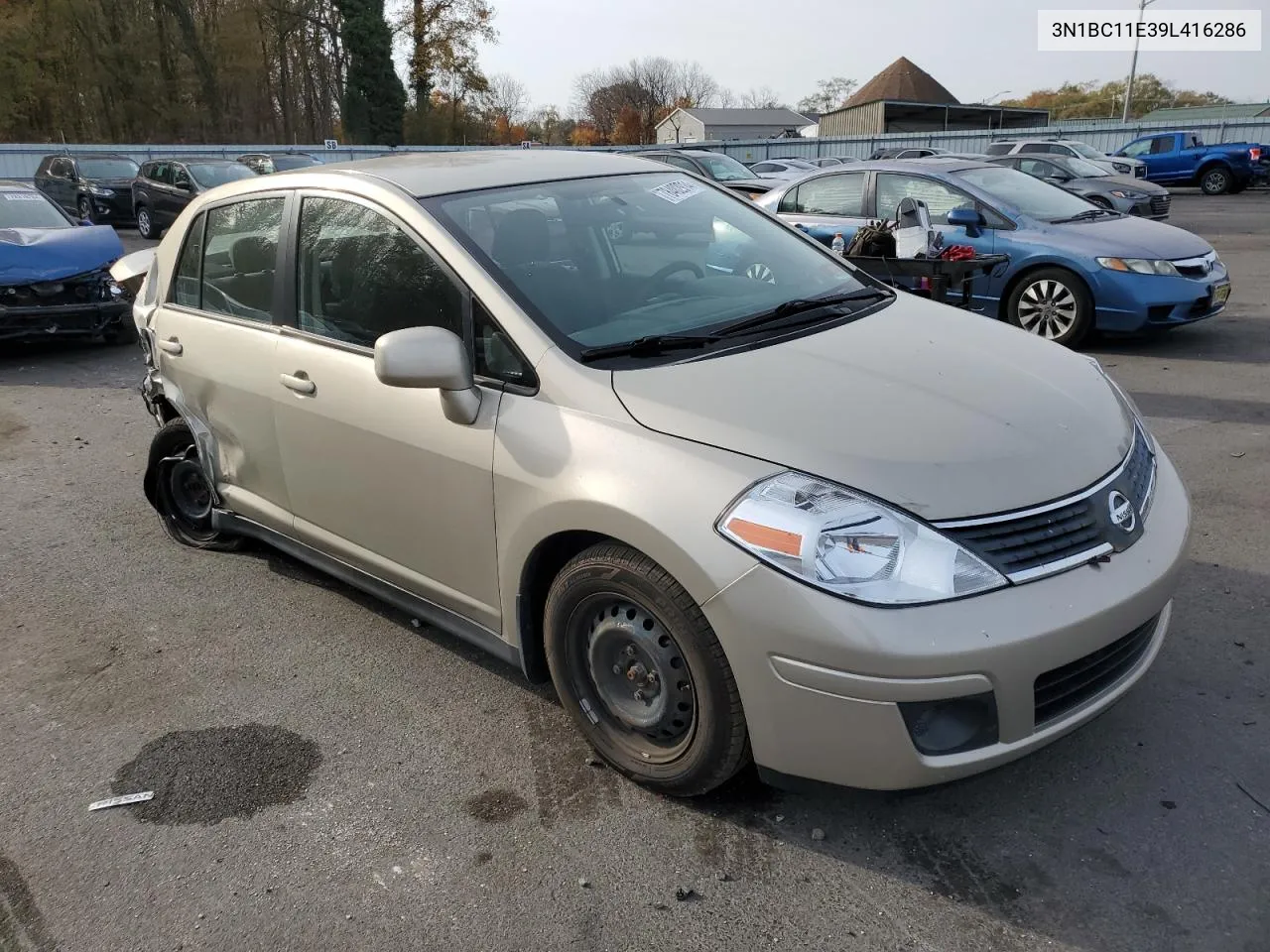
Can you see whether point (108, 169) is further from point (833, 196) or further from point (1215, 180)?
point (1215, 180)

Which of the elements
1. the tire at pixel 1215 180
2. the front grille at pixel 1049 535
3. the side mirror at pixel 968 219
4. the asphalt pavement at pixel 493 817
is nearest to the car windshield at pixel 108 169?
the side mirror at pixel 968 219

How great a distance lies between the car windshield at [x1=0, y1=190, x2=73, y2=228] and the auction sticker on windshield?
27.9 feet

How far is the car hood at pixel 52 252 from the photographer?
8766 mm

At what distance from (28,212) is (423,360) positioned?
937 centimetres

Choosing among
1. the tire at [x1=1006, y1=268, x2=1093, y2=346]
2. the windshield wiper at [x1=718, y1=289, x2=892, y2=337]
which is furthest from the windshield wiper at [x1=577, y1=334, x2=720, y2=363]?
the tire at [x1=1006, y1=268, x2=1093, y2=346]

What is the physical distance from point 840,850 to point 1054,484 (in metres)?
1.10

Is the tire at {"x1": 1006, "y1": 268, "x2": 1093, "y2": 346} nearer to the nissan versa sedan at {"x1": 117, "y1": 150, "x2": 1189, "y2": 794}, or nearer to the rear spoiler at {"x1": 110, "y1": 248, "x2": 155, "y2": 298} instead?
the nissan versa sedan at {"x1": 117, "y1": 150, "x2": 1189, "y2": 794}

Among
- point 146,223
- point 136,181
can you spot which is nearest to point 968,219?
point 146,223

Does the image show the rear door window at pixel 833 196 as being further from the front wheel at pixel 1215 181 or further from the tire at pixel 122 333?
the front wheel at pixel 1215 181

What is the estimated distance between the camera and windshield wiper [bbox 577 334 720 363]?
9.33 ft

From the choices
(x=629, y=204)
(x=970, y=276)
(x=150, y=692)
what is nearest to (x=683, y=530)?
(x=629, y=204)

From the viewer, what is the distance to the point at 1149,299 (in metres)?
7.59

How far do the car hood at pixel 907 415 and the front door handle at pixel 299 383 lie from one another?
134 cm

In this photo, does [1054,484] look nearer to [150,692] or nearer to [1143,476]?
[1143,476]
